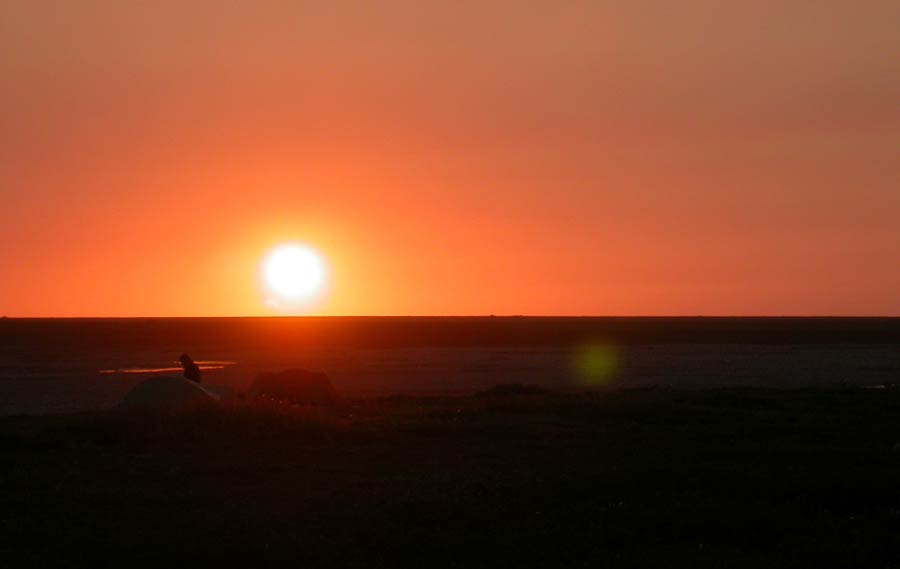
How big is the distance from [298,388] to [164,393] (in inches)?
207

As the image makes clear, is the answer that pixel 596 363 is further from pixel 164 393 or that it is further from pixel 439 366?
pixel 164 393

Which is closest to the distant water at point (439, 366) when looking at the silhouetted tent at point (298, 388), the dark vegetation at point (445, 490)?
the silhouetted tent at point (298, 388)

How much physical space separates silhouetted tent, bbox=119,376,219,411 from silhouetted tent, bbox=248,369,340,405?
3.53 meters

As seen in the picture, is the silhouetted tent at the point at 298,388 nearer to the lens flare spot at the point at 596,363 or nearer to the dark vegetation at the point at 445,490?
the dark vegetation at the point at 445,490

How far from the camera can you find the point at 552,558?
1112 centimetres

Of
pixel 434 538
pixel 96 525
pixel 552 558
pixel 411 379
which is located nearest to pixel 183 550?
pixel 96 525

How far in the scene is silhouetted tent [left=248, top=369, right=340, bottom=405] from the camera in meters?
30.0

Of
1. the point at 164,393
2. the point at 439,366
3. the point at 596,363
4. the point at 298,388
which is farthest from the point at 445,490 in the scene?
the point at 596,363

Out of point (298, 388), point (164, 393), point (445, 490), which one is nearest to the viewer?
point (445, 490)

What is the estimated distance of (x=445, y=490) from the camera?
47.2 feet

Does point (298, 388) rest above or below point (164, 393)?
above

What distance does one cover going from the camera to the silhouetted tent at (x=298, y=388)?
30016mm

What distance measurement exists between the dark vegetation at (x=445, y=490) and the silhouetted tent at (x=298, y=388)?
6.40 metres

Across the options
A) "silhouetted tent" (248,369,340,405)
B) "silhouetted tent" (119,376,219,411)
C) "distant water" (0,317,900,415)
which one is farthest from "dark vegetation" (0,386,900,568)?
"distant water" (0,317,900,415)
